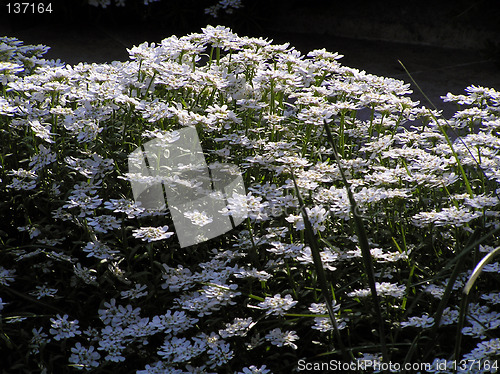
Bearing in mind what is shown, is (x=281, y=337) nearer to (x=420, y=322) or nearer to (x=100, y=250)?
(x=420, y=322)

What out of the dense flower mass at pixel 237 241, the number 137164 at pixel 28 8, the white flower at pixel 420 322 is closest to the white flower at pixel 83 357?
the dense flower mass at pixel 237 241

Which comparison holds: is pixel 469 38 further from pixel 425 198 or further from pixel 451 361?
pixel 451 361

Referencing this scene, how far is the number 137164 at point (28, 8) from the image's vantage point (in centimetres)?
675

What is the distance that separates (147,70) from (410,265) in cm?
130

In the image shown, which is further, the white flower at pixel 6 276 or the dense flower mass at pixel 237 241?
the white flower at pixel 6 276

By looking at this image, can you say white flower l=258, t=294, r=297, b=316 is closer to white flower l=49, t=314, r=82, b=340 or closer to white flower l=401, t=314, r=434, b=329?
white flower l=401, t=314, r=434, b=329

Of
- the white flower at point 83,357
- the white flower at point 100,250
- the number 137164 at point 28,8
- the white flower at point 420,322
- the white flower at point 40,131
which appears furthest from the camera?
the number 137164 at point 28,8

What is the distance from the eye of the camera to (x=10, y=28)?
6934 millimetres

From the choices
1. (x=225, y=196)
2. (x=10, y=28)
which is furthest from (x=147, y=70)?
(x=10, y=28)

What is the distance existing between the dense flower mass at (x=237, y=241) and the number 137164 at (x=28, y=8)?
4.56m

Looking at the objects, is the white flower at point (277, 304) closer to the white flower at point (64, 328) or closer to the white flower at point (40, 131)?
the white flower at point (64, 328)

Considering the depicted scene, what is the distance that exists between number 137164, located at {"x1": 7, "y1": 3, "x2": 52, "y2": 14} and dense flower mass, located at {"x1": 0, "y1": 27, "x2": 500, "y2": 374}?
456 cm

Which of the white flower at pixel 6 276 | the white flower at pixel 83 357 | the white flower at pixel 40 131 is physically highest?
the white flower at pixel 40 131

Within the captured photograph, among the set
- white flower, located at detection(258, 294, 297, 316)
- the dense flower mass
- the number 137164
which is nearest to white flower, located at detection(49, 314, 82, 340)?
the dense flower mass
